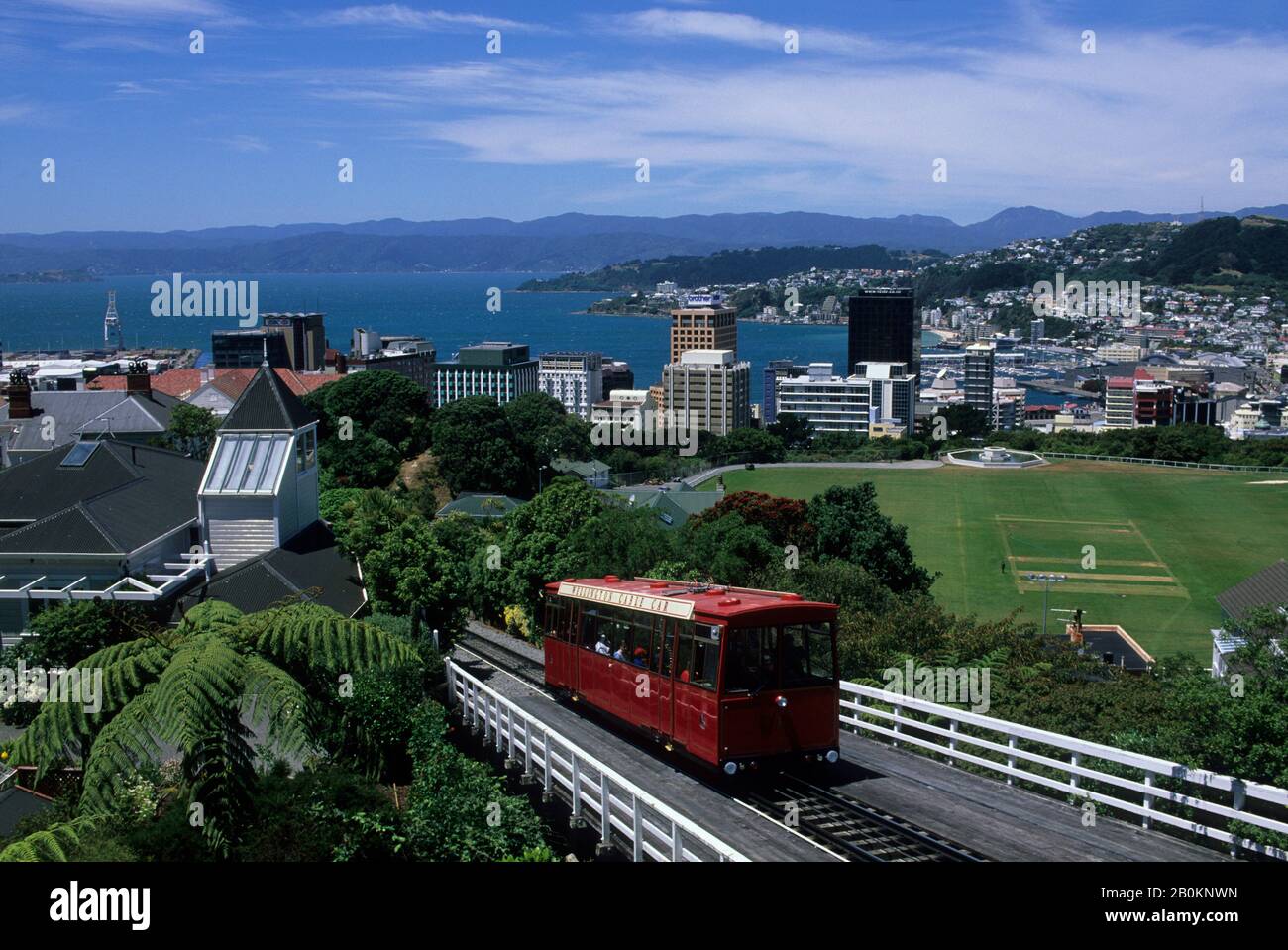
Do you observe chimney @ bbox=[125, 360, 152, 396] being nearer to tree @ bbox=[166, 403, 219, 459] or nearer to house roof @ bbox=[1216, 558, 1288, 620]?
tree @ bbox=[166, 403, 219, 459]

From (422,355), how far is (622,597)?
574 feet

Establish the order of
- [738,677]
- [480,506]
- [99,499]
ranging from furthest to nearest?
[480,506] → [99,499] → [738,677]

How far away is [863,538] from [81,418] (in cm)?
3032

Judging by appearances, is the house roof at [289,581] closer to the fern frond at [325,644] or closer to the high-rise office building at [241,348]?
the fern frond at [325,644]

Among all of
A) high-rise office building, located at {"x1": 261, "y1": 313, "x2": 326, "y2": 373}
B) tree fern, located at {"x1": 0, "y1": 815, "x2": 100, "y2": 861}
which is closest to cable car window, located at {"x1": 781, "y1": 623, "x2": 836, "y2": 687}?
tree fern, located at {"x1": 0, "y1": 815, "x2": 100, "y2": 861}

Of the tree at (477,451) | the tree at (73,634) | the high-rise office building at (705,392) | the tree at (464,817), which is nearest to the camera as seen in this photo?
the tree at (464,817)

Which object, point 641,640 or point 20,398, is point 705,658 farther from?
point 20,398

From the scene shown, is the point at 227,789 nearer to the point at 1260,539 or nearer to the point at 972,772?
the point at 972,772

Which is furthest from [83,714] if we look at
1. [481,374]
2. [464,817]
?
[481,374]

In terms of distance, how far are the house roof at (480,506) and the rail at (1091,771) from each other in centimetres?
3222

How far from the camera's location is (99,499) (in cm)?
2538

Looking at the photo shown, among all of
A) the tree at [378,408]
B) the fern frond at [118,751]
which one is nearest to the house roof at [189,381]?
the tree at [378,408]

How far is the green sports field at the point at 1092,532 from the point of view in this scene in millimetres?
53438
